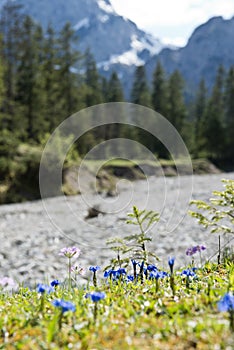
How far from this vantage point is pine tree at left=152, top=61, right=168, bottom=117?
49.8 m

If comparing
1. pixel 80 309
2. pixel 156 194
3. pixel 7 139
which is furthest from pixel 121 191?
pixel 80 309

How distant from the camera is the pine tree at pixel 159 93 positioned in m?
49.8

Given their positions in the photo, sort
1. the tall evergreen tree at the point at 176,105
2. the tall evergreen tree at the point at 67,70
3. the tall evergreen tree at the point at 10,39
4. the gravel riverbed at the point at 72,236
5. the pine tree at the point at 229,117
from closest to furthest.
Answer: the gravel riverbed at the point at 72,236 → the tall evergreen tree at the point at 10,39 → the tall evergreen tree at the point at 67,70 → the pine tree at the point at 229,117 → the tall evergreen tree at the point at 176,105

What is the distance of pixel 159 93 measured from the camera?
165 ft

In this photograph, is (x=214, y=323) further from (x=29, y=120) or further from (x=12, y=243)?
(x=29, y=120)

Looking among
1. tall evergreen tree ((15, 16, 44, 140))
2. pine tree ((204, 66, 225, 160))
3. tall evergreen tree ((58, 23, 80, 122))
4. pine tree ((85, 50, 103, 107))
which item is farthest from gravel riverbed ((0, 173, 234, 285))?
pine tree ((85, 50, 103, 107))

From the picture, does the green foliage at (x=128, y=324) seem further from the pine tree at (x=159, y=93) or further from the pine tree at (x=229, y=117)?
the pine tree at (x=159, y=93)

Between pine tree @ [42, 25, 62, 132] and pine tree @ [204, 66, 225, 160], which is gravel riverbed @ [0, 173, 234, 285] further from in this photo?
pine tree @ [204, 66, 225, 160]

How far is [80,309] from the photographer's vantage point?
7.55 ft

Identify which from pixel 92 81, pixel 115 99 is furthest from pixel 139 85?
pixel 92 81

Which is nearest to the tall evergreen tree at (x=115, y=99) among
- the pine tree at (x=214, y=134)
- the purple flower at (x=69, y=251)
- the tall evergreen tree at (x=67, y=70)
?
the tall evergreen tree at (x=67, y=70)

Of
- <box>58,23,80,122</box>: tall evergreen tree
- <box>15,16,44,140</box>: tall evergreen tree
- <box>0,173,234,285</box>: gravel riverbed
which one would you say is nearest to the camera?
<box>0,173,234,285</box>: gravel riverbed

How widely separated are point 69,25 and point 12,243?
32192mm

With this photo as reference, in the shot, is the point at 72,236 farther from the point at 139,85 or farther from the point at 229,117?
the point at 139,85
